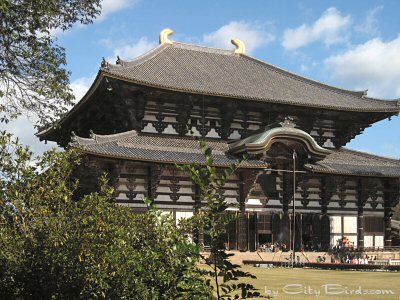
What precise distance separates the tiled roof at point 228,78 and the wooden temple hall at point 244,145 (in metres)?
0.11

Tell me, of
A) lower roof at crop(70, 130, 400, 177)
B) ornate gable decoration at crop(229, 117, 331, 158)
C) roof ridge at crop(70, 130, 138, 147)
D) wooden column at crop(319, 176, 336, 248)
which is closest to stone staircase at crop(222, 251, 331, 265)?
wooden column at crop(319, 176, 336, 248)

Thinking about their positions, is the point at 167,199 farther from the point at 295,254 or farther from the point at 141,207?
the point at 295,254

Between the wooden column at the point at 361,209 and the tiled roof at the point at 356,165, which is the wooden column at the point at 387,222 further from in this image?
the tiled roof at the point at 356,165

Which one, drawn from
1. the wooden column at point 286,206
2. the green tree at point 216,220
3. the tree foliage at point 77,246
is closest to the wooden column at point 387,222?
the wooden column at point 286,206

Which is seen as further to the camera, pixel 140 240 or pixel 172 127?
pixel 172 127

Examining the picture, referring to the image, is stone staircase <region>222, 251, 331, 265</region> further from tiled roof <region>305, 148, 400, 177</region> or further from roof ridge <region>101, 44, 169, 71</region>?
roof ridge <region>101, 44, 169, 71</region>

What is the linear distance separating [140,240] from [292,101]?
1134 inches

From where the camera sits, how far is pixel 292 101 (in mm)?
37312

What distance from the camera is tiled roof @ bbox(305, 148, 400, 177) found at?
119 ft

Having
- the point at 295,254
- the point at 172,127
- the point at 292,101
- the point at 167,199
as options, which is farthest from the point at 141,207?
the point at 292,101

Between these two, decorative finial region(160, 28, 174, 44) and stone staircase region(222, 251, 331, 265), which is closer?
stone staircase region(222, 251, 331, 265)

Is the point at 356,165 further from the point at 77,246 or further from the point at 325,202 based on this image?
the point at 77,246

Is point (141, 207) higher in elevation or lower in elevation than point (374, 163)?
lower

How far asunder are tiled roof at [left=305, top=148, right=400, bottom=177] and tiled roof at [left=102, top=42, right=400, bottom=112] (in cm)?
360
